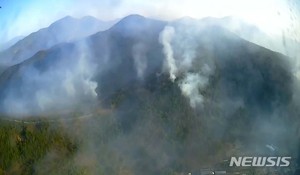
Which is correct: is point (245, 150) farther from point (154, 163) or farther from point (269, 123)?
point (154, 163)

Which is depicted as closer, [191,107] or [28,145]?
[28,145]

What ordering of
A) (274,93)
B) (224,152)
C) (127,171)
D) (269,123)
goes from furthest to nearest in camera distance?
(274,93) → (269,123) → (224,152) → (127,171)

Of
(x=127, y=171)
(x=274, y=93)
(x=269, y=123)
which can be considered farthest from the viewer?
(x=274, y=93)

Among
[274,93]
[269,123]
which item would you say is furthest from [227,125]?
[274,93]

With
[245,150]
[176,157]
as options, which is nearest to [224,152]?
[245,150]

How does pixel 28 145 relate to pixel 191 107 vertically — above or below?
below

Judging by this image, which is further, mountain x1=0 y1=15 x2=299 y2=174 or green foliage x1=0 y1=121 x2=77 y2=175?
mountain x1=0 y1=15 x2=299 y2=174

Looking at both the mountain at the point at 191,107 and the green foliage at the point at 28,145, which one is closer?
the green foliage at the point at 28,145

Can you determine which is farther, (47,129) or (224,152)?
(47,129)

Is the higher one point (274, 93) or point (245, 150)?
point (274, 93)
